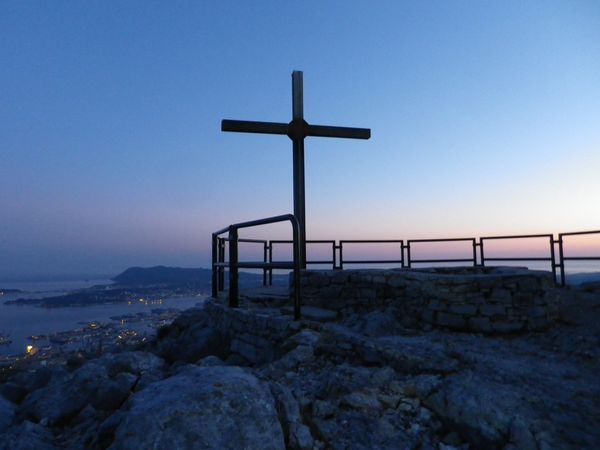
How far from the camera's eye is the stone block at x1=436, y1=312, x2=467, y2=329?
478 cm

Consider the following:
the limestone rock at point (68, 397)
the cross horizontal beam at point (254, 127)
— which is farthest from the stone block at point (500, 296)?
the cross horizontal beam at point (254, 127)

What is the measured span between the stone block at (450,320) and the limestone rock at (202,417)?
3.41 metres

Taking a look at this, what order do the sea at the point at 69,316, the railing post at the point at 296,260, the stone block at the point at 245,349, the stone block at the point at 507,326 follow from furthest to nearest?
1. the sea at the point at 69,316
2. the stone block at the point at 507,326
3. the stone block at the point at 245,349
4. the railing post at the point at 296,260

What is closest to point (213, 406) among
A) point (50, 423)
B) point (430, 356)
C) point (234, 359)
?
point (50, 423)

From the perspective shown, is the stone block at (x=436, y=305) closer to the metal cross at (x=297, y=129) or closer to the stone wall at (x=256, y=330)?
the stone wall at (x=256, y=330)

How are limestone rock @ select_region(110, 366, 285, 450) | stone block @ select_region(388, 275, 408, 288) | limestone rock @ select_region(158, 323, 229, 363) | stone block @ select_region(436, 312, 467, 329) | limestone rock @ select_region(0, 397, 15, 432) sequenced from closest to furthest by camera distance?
1. limestone rock @ select_region(110, 366, 285, 450)
2. limestone rock @ select_region(0, 397, 15, 432)
3. stone block @ select_region(436, 312, 467, 329)
4. limestone rock @ select_region(158, 323, 229, 363)
5. stone block @ select_region(388, 275, 408, 288)

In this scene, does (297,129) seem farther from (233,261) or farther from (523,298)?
(523,298)

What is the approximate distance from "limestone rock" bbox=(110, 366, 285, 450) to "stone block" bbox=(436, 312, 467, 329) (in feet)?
11.2

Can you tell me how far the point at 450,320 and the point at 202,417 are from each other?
3.94 meters

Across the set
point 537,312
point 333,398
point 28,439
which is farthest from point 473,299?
point 28,439

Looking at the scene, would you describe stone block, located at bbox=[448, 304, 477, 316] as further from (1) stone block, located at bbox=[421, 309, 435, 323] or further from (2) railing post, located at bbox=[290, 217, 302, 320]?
(2) railing post, located at bbox=[290, 217, 302, 320]

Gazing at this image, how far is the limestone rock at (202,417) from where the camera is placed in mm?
1727

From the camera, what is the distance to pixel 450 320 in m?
4.82

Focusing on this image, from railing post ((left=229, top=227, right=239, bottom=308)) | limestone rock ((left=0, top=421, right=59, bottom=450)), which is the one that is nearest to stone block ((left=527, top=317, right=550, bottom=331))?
railing post ((left=229, top=227, right=239, bottom=308))
